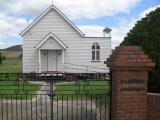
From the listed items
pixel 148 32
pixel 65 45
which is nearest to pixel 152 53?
pixel 148 32

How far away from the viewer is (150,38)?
487 inches

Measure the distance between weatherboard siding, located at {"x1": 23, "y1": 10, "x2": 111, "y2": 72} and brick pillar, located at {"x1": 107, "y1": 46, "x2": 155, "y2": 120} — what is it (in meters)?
26.1

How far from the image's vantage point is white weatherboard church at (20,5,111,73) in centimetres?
3503

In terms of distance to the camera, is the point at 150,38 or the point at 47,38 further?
the point at 47,38

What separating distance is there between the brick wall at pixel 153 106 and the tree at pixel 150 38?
227 cm

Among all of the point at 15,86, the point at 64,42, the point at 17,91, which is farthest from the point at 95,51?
the point at 17,91

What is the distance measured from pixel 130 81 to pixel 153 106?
690mm

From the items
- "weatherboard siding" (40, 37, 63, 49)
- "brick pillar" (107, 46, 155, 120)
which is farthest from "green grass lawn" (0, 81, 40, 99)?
"weatherboard siding" (40, 37, 63, 49)

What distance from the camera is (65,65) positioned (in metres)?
35.7

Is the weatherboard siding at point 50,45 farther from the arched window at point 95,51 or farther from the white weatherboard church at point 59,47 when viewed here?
the arched window at point 95,51

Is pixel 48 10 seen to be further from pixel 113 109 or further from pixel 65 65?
pixel 113 109

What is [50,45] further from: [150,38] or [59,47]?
[150,38]

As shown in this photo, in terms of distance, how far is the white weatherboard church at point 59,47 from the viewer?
35.0 metres

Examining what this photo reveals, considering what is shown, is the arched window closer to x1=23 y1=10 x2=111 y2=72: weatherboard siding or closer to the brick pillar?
x1=23 y1=10 x2=111 y2=72: weatherboard siding
